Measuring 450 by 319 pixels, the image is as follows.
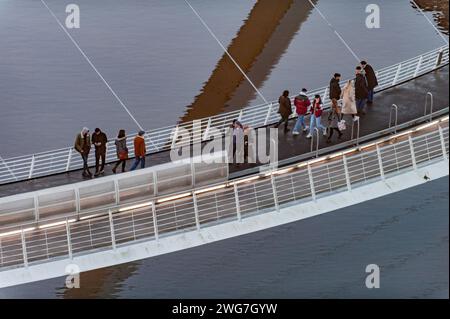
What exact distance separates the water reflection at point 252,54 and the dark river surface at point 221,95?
1.6 inches

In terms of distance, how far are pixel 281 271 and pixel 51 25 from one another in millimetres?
12548

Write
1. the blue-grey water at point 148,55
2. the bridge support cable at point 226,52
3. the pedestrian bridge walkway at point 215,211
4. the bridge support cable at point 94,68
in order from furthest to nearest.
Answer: the bridge support cable at point 226,52 → the blue-grey water at point 148,55 → the bridge support cable at point 94,68 → the pedestrian bridge walkway at point 215,211

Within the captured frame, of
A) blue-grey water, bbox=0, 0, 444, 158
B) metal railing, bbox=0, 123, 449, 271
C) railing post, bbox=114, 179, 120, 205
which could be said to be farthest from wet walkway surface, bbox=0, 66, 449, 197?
blue-grey water, bbox=0, 0, 444, 158

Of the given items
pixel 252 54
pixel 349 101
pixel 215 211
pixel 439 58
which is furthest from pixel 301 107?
pixel 252 54

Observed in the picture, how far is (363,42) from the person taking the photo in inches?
1323

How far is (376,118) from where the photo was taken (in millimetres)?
22875

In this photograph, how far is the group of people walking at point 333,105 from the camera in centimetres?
2212

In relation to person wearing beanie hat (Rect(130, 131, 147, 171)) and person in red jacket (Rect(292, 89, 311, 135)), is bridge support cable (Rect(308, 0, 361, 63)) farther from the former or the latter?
person wearing beanie hat (Rect(130, 131, 147, 171))

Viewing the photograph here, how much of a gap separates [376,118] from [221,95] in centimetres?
861

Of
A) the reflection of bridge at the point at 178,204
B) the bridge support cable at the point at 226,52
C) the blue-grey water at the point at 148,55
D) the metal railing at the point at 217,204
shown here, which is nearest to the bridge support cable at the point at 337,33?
the blue-grey water at the point at 148,55

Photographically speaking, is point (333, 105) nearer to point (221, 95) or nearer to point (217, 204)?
point (217, 204)

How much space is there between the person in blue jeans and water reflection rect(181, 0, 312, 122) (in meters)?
8.03

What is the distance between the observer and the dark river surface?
23641 mm

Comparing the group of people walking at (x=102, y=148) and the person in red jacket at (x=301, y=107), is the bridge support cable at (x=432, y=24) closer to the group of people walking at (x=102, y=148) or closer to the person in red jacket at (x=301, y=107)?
the person in red jacket at (x=301, y=107)
